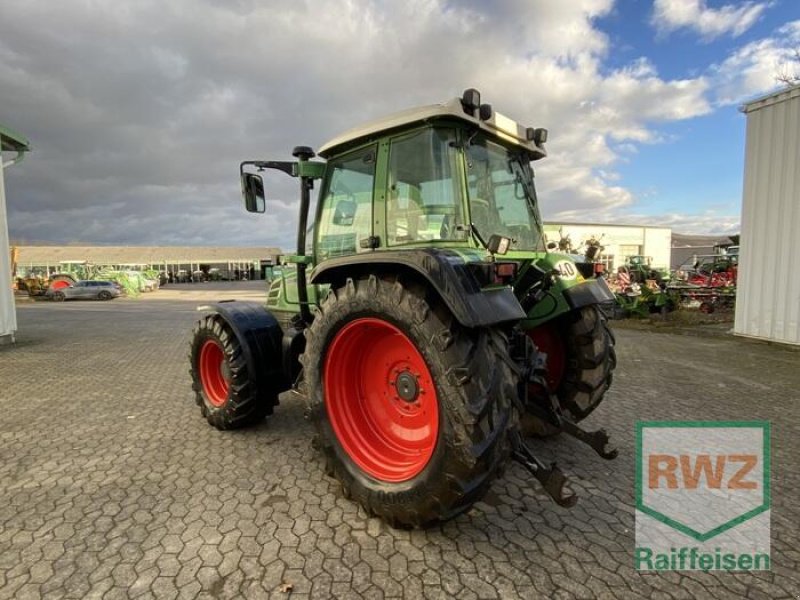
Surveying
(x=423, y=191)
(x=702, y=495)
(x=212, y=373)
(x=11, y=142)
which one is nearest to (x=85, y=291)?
(x=11, y=142)

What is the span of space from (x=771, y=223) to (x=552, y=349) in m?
7.35

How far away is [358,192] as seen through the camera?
3229 mm

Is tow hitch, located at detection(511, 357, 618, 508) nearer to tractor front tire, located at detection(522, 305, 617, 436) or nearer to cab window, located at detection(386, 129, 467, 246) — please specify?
tractor front tire, located at detection(522, 305, 617, 436)

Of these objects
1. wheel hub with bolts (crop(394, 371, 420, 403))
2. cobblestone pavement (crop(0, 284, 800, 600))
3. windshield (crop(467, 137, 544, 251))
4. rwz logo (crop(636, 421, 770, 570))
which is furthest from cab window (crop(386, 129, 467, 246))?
rwz logo (crop(636, 421, 770, 570))

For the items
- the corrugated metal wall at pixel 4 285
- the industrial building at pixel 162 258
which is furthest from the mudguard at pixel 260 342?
the industrial building at pixel 162 258

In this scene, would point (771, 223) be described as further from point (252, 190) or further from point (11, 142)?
point (11, 142)

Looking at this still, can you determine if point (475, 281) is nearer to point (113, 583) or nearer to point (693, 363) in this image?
point (113, 583)

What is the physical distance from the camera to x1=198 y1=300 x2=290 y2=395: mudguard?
3.63 metres

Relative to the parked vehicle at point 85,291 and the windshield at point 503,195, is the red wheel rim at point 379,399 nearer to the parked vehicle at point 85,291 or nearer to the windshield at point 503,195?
the windshield at point 503,195

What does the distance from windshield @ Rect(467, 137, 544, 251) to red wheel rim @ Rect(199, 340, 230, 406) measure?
2.79 metres

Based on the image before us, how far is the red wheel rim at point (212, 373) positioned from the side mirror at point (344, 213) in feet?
5.88

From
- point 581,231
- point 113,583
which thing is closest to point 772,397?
point 113,583

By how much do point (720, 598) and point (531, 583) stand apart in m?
0.81

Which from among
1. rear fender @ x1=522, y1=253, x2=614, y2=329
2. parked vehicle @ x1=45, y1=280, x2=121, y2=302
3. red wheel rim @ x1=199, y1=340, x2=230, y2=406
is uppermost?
rear fender @ x1=522, y1=253, x2=614, y2=329
